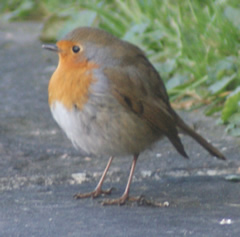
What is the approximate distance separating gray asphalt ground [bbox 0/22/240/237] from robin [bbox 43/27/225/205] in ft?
0.44

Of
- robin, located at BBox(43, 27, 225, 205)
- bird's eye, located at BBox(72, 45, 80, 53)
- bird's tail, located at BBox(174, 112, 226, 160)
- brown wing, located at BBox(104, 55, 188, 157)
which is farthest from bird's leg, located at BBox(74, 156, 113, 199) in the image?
bird's eye, located at BBox(72, 45, 80, 53)

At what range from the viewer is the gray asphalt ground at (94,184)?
9.86 feet

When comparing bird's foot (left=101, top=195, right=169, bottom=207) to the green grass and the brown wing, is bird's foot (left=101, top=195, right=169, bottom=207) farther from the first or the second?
the green grass

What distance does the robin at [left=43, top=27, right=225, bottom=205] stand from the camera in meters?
3.63

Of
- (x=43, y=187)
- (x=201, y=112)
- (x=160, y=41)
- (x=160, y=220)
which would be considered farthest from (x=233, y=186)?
(x=160, y=41)

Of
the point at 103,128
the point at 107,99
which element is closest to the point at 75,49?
the point at 107,99

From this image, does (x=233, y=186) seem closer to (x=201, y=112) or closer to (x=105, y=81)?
(x=105, y=81)

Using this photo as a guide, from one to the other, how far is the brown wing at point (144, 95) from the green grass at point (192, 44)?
0.78 m

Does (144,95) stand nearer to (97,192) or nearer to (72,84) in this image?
(72,84)

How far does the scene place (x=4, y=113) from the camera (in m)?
4.96

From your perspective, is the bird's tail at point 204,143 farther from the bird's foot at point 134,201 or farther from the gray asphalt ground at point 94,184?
the bird's foot at point 134,201

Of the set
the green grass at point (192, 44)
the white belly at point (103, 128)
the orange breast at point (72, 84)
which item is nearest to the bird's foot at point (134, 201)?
the white belly at point (103, 128)

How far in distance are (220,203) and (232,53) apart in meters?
2.14

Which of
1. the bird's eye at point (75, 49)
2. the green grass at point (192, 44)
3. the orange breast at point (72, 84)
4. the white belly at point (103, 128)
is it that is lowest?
the green grass at point (192, 44)
